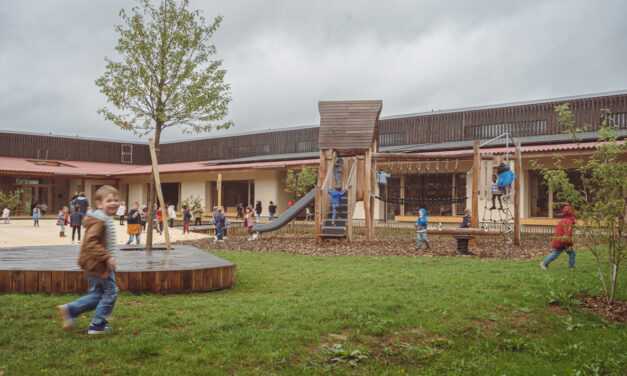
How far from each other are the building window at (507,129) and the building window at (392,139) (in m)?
3.90

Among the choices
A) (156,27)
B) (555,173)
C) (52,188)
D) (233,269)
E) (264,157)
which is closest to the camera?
(555,173)

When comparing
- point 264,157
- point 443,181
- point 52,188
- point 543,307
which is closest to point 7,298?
point 543,307

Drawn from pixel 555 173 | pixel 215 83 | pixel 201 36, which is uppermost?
pixel 201 36

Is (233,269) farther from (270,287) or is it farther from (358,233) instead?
(358,233)

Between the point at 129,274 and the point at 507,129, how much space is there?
70.2 feet

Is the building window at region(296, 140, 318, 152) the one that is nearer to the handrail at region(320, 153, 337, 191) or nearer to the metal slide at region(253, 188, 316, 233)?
the metal slide at region(253, 188, 316, 233)

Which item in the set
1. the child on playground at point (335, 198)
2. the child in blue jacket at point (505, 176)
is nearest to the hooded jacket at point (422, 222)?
the child in blue jacket at point (505, 176)

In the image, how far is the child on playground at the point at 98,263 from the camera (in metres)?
4.59

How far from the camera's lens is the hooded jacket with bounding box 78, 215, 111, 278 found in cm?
459

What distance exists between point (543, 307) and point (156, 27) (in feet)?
29.4

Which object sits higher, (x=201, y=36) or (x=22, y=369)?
(x=201, y=36)

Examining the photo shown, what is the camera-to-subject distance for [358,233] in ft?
63.7

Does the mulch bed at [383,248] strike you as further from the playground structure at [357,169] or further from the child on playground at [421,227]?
the playground structure at [357,169]

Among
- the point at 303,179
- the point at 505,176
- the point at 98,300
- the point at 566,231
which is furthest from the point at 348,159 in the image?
the point at 98,300
